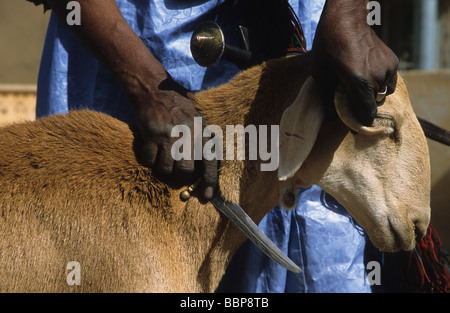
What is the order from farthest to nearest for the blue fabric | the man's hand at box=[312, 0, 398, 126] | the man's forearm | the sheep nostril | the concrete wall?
1. the concrete wall
2. the blue fabric
3. the sheep nostril
4. the man's forearm
5. the man's hand at box=[312, 0, 398, 126]

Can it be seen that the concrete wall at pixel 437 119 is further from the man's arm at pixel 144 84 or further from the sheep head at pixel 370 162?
the man's arm at pixel 144 84

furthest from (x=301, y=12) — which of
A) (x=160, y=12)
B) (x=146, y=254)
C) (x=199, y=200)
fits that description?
(x=146, y=254)

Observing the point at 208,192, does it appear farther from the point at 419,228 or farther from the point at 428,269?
the point at 428,269

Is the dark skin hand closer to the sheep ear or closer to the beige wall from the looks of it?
the sheep ear

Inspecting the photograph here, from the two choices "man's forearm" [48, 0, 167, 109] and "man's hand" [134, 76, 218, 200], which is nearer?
"man's hand" [134, 76, 218, 200]

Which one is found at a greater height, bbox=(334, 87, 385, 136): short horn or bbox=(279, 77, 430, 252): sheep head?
bbox=(334, 87, 385, 136): short horn

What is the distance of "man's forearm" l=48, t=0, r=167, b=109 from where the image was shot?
2.15 m

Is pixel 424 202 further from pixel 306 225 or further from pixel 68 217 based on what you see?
pixel 68 217

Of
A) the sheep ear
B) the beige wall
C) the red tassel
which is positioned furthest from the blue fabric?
the beige wall

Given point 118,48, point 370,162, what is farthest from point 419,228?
point 118,48

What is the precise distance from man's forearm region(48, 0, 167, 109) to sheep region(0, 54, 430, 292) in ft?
0.62

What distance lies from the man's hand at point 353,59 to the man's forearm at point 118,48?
634 mm
